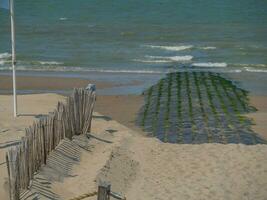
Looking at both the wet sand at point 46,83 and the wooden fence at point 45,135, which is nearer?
the wooden fence at point 45,135

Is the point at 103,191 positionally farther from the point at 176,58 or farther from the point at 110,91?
the point at 176,58

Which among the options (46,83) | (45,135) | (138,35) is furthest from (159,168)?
(138,35)

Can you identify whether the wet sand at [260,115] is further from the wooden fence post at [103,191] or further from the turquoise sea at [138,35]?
the wooden fence post at [103,191]

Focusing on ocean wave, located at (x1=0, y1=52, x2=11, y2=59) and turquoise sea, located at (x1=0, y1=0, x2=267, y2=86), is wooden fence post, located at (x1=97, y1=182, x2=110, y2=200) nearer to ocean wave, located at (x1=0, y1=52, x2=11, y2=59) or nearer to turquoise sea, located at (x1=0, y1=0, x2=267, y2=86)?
turquoise sea, located at (x1=0, y1=0, x2=267, y2=86)

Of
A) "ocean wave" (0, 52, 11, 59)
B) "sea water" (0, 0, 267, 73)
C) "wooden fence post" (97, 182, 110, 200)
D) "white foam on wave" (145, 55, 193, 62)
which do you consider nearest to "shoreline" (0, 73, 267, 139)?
"sea water" (0, 0, 267, 73)

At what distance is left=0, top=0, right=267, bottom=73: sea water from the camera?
31359mm

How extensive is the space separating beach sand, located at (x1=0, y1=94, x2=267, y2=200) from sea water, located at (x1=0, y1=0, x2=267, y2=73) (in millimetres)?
12825

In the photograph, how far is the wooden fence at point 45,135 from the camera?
1065cm

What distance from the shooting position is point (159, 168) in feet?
46.7

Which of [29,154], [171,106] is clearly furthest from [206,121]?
[29,154]

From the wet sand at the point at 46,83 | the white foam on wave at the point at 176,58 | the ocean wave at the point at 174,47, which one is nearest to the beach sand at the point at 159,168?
the wet sand at the point at 46,83

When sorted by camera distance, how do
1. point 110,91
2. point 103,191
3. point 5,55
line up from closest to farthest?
1. point 103,191
2. point 110,91
3. point 5,55

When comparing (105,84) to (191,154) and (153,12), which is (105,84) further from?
(153,12)

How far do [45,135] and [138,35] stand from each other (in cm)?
3078
